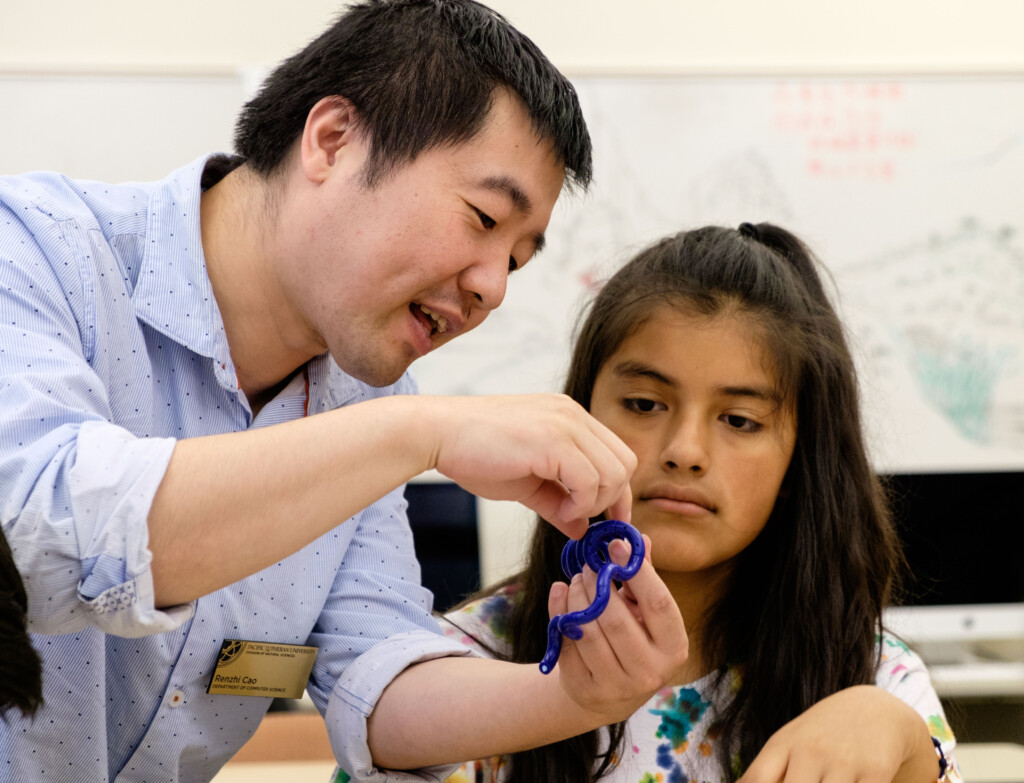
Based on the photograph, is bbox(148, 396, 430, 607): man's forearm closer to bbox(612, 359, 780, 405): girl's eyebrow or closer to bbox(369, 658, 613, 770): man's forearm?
bbox(369, 658, 613, 770): man's forearm

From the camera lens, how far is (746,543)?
1255 mm

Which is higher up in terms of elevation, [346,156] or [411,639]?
[346,156]

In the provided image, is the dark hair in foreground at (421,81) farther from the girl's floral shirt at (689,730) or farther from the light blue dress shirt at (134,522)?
the girl's floral shirt at (689,730)

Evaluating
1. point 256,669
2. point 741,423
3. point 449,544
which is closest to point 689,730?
point 741,423

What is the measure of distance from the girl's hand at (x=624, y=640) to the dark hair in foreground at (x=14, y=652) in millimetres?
456

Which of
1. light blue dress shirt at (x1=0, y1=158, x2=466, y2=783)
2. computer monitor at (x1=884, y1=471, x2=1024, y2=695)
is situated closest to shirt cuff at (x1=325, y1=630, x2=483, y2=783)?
light blue dress shirt at (x1=0, y1=158, x2=466, y2=783)

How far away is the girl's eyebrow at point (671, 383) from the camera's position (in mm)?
1215

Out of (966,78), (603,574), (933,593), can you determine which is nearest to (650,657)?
(603,574)

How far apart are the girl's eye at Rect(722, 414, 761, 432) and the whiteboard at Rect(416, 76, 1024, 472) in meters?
1.53

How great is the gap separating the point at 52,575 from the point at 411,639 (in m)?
0.57

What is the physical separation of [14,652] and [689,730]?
0.88 m

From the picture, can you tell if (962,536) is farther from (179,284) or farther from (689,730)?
(179,284)

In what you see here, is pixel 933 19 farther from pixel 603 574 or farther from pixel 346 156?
pixel 603 574

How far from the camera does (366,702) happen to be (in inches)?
44.8
